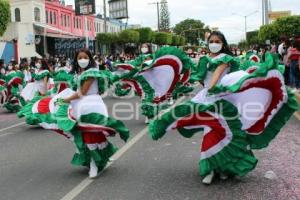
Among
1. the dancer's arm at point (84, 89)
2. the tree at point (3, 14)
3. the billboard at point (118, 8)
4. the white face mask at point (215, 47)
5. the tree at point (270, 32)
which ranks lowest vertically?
the dancer's arm at point (84, 89)

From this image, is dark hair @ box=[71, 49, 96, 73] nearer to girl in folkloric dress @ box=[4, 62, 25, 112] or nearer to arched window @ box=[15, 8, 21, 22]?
girl in folkloric dress @ box=[4, 62, 25, 112]

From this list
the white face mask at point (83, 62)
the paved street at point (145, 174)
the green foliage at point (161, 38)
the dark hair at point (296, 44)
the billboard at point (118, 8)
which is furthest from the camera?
the green foliage at point (161, 38)

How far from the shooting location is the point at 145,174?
25.2 ft

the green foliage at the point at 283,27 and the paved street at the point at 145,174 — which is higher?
the green foliage at the point at 283,27

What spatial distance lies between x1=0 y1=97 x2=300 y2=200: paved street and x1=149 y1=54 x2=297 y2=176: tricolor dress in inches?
14.1

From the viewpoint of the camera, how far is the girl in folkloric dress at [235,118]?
6715 millimetres

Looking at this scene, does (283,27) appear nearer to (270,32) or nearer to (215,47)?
(270,32)

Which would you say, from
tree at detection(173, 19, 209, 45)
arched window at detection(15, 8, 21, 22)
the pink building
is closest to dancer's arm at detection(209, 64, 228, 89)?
the pink building

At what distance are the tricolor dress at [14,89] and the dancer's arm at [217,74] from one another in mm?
11600

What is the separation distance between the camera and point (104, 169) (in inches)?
317

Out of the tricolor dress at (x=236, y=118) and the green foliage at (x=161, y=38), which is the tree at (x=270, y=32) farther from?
the tricolor dress at (x=236, y=118)

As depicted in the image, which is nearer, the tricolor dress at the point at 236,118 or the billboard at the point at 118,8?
the tricolor dress at the point at 236,118

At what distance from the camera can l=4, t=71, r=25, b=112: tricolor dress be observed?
17.8 m

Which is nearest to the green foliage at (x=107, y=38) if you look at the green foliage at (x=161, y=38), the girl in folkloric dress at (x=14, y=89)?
the green foliage at (x=161, y=38)
